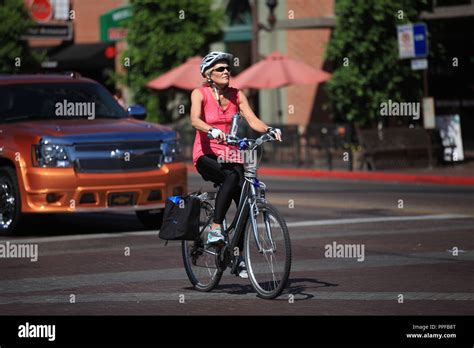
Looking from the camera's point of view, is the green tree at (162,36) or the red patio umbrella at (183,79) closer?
the red patio umbrella at (183,79)

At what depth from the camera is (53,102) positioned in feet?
51.6

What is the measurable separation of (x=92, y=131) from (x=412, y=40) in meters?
14.5

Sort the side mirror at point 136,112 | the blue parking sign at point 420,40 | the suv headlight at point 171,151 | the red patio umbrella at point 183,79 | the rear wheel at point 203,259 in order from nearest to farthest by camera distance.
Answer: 1. the rear wheel at point 203,259
2. the suv headlight at point 171,151
3. the side mirror at point 136,112
4. the blue parking sign at point 420,40
5. the red patio umbrella at point 183,79

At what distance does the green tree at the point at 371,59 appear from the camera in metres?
30.2

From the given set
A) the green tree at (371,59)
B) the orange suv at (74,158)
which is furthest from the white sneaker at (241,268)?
the green tree at (371,59)

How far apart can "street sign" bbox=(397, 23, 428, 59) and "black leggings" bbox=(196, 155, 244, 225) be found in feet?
59.2

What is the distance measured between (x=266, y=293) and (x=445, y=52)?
2297 centimetres

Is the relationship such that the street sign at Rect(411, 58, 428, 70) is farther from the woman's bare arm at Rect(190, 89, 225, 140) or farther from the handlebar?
the handlebar

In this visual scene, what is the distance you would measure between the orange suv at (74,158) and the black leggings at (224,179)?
14.4ft

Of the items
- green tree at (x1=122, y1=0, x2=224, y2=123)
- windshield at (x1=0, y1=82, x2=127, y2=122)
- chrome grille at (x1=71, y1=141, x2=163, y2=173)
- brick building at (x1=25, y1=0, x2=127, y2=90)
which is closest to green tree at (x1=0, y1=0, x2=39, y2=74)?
brick building at (x1=25, y1=0, x2=127, y2=90)

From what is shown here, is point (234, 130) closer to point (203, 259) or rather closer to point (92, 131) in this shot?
point (203, 259)

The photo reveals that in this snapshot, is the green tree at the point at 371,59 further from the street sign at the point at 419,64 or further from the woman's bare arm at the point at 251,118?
the woman's bare arm at the point at 251,118
